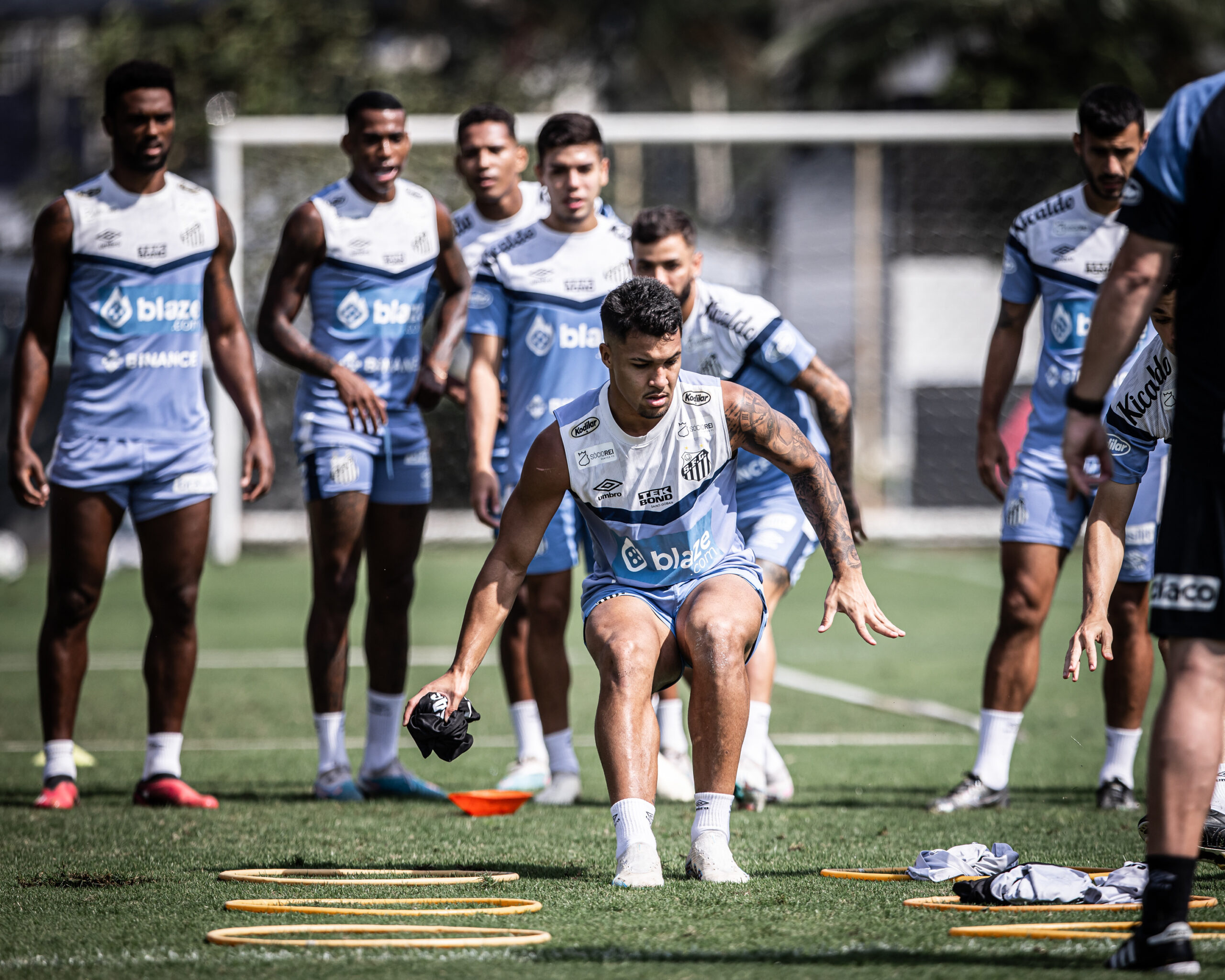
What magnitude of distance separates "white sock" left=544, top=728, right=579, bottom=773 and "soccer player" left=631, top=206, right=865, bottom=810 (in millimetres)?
772

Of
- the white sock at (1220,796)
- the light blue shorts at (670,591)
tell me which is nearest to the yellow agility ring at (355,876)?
the light blue shorts at (670,591)

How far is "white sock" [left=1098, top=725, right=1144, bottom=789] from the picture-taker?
642 centimetres

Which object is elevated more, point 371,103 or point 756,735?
point 371,103

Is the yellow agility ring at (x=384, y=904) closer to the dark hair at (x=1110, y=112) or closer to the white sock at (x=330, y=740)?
the white sock at (x=330, y=740)

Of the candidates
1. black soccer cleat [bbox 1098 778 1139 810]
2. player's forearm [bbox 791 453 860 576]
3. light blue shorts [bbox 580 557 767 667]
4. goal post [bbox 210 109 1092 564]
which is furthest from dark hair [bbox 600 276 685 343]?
goal post [bbox 210 109 1092 564]

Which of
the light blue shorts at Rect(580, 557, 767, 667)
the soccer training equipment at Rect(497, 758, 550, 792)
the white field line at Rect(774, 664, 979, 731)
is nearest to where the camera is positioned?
the light blue shorts at Rect(580, 557, 767, 667)

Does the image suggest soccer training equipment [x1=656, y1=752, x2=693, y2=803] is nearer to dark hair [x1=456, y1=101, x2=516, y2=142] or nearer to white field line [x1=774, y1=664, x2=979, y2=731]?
white field line [x1=774, y1=664, x2=979, y2=731]

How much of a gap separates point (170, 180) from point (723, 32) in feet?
76.7

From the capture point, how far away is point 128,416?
6.56 metres

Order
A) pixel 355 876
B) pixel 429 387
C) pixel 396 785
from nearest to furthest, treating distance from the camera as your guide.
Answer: pixel 355 876 < pixel 396 785 < pixel 429 387

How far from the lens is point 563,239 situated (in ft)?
22.2

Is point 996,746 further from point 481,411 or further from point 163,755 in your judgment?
point 163,755

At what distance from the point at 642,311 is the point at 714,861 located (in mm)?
1644

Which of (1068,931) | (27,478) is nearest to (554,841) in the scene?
(1068,931)
